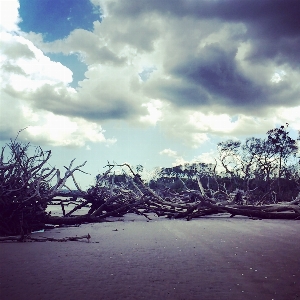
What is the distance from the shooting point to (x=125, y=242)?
470cm

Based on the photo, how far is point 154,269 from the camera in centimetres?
298

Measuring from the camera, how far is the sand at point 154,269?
2.33 meters

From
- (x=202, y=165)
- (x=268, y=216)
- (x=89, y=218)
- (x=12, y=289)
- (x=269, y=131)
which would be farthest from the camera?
(x=202, y=165)

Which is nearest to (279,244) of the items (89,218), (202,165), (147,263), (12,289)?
(147,263)

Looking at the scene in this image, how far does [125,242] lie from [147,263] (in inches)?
59.4

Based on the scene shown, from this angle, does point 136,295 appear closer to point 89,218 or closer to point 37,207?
point 37,207

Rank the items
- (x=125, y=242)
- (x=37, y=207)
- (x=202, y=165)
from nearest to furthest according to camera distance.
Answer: (x=125, y=242), (x=37, y=207), (x=202, y=165)

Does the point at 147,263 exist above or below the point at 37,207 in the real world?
below

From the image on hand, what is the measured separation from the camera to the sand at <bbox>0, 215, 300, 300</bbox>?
233cm

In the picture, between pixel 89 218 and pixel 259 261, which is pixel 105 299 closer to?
pixel 259 261

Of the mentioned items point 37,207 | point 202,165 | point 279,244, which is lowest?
point 279,244

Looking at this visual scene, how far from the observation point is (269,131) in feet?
99.7

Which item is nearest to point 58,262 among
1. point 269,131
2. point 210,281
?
point 210,281

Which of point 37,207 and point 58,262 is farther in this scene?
point 37,207
